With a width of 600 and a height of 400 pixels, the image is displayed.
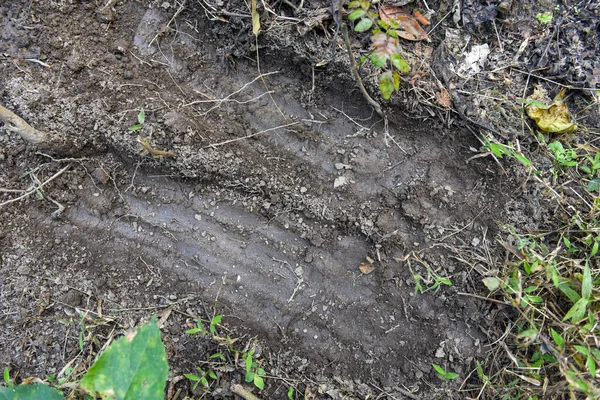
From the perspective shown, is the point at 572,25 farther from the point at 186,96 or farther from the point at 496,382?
the point at 186,96

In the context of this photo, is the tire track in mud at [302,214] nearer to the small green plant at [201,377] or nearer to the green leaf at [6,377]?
the small green plant at [201,377]

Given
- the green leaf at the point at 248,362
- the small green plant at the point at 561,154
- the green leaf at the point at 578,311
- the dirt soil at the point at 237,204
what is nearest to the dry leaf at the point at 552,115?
the small green plant at the point at 561,154

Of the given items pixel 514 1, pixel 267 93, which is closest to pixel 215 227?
pixel 267 93

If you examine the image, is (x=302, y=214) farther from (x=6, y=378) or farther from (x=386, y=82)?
(x=6, y=378)

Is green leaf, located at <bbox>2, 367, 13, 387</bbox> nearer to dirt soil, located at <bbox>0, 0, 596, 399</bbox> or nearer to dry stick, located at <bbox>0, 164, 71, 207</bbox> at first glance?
dirt soil, located at <bbox>0, 0, 596, 399</bbox>

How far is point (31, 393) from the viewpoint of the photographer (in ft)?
5.19

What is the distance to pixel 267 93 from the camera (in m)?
2.16

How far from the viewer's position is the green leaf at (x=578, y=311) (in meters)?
1.82

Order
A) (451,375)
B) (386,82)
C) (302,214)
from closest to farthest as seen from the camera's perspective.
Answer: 1. (386,82)
2. (451,375)
3. (302,214)

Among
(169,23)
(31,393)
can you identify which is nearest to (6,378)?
(31,393)

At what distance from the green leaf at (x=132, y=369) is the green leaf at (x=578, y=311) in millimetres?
1717

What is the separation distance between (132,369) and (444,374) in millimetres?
1378

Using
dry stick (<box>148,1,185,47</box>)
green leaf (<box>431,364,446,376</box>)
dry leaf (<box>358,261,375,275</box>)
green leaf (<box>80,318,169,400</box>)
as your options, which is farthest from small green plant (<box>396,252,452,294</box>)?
dry stick (<box>148,1,185,47</box>)

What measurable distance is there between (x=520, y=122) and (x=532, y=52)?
39 centimetres
